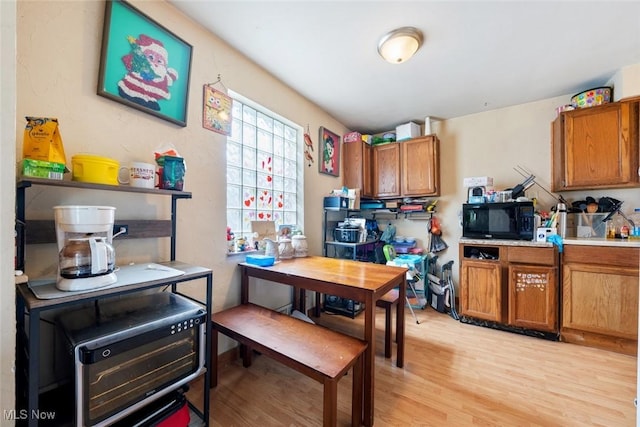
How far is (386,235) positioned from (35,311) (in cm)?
351

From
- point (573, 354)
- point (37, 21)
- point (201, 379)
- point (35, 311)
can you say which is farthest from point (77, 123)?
point (573, 354)

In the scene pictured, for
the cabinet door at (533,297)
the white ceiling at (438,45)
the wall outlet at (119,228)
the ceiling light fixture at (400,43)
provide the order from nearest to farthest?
the wall outlet at (119,228) < the white ceiling at (438,45) < the ceiling light fixture at (400,43) < the cabinet door at (533,297)

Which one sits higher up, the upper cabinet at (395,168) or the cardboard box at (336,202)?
the upper cabinet at (395,168)

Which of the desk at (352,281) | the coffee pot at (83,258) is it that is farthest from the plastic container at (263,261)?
the coffee pot at (83,258)

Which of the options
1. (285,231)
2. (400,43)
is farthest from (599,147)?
(285,231)

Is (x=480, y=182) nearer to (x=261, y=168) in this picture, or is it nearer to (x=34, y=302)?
(x=261, y=168)

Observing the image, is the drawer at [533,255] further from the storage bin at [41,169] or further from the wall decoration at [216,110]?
the storage bin at [41,169]

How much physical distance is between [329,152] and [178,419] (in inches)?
114

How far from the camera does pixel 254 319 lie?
1.71 metres

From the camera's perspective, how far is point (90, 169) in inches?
42.3

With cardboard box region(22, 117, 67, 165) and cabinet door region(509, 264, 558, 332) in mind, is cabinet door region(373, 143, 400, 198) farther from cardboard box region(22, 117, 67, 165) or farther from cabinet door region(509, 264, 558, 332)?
cardboard box region(22, 117, 67, 165)

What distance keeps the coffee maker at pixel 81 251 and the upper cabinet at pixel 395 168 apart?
2.90 m

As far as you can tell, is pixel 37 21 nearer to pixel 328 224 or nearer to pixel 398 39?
pixel 398 39

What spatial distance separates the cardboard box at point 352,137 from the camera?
3.42 metres
